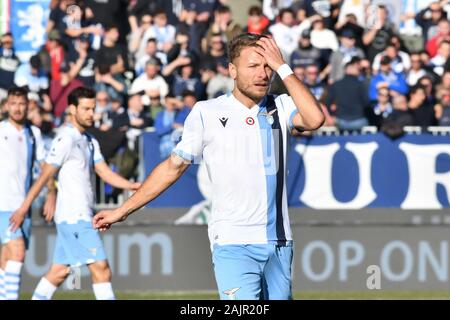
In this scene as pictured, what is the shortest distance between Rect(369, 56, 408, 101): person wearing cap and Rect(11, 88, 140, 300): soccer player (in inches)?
281

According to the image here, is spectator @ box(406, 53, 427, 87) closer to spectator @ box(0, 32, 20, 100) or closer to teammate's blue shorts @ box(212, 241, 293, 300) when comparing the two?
spectator @ box(0, 32, 20, 100)

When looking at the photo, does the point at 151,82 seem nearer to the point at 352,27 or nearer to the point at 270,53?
the point at 352,27

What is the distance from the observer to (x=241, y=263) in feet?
27.8

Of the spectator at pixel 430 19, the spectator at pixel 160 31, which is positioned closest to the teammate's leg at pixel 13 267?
the spectator at pixel 160 31

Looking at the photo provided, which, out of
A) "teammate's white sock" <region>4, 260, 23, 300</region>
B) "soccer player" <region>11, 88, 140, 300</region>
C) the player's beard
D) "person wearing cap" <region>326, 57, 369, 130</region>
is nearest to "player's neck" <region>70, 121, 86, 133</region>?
"soccer player" <region>11, 88, 140, 300</region>

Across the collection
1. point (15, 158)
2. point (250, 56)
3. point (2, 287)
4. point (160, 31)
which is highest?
point (160, 31)

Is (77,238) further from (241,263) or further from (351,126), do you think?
(351,126)

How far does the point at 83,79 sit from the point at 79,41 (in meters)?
1.05

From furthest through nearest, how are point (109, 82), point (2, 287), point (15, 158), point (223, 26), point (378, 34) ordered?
point (223, 26) → point (378, 34) → point (109, 82) → point (15, 158) → point (2, 287)

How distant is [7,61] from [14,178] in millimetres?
6586

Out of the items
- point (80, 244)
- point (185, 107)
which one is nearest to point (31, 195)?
point (80, 244)

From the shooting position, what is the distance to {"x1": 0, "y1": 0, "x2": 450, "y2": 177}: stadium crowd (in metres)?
19.2

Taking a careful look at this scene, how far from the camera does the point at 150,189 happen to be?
859 cm

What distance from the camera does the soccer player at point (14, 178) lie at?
14.6 meters
